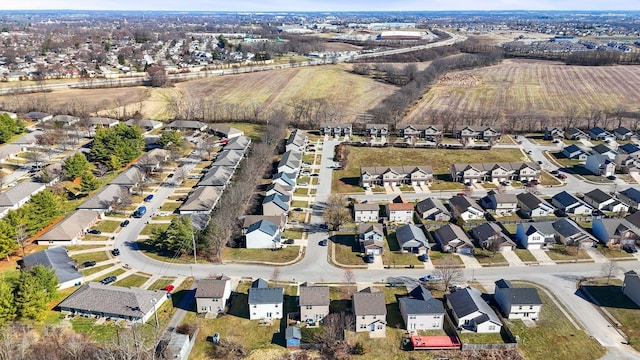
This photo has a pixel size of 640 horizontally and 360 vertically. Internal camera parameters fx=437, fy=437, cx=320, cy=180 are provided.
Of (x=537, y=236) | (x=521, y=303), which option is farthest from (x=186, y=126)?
(x=521, y=303)

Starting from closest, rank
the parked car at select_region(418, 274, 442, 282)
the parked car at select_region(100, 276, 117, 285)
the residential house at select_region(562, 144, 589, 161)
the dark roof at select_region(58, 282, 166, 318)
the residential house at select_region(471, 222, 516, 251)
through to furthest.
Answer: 1. the dark roof at select_region(58, 282, 166, 318)
2. the parked car at select_region(100, 276, 117, 285)
3. the parked car at select_region(418, 274, 442, 282)
4. the residential house at select_region(471, 222, 516, 251)
5. the residential house at select_region(562, 144, 589, 161)

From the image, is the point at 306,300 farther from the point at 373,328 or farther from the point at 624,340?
the point at 624,340

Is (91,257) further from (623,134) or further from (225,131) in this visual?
(623,134)

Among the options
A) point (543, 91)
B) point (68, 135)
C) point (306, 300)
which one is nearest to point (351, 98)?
point (543, 91)

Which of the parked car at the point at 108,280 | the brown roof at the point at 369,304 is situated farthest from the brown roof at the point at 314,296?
the parked car at the point at 108,280

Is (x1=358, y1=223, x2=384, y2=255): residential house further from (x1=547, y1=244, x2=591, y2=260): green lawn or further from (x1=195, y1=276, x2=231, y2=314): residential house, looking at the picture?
(x1=547, y1=244, x2=591, y2=260): green lawn

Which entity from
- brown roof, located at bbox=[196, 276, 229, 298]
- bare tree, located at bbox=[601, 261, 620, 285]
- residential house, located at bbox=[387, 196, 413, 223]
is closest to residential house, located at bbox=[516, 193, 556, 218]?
bare tree, located at bbox=[601, 261, 620, 285]
